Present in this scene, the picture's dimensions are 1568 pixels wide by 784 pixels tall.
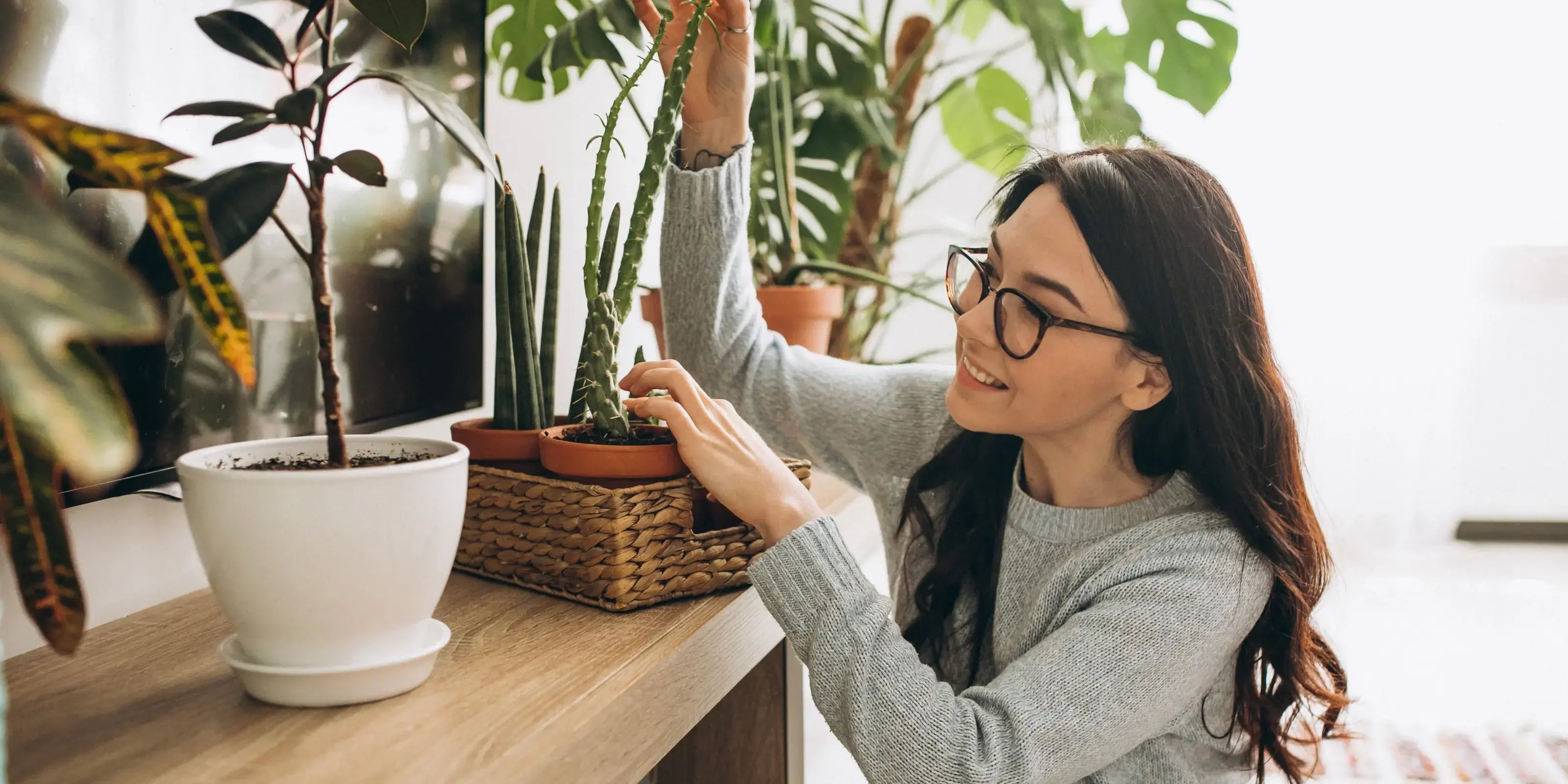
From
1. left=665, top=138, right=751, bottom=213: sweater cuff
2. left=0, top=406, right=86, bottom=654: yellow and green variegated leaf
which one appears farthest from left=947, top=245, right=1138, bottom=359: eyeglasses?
left=0, top=406, right=86, bottom=654: yellow and green variegated leaf

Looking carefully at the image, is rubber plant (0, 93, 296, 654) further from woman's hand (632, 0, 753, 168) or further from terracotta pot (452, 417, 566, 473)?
woman's hand (632, 0, 753, 168)

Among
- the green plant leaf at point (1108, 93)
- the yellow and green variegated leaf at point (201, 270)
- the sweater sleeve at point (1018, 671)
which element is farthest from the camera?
the green plant leaf at point (1108, 93)

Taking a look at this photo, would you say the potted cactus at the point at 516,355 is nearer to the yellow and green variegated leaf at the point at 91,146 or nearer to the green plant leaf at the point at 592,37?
the green plant leaf at the point at 592,37

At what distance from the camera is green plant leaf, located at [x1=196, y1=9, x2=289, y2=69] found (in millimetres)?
608

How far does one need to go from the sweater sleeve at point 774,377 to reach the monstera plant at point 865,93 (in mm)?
222

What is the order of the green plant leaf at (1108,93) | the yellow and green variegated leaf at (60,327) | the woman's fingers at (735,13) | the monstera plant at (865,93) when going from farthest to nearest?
1. the green plant leaf at (1108,93)
2. the monstera plant at (865,93)
3. the woman's fingers at (735,13)
4. the yellow and green variegated leaf at (60,327)

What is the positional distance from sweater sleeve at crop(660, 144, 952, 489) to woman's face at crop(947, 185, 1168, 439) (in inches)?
8.2

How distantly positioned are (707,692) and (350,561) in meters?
0.33

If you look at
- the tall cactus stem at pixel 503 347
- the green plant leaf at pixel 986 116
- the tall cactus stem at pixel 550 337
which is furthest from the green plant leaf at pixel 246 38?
the green plant leaf at pixel 986 116

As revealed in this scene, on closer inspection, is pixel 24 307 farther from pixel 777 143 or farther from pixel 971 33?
pixel 971 33

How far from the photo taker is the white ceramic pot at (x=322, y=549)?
A: 1.92 feet

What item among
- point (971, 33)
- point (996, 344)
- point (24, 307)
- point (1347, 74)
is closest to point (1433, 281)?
point (1347, 74)

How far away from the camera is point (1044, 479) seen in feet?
3.65

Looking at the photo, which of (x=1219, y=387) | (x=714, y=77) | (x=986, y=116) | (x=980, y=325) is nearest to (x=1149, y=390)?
(x=1219, y=387)
